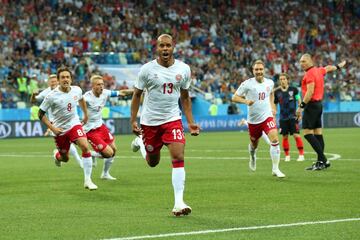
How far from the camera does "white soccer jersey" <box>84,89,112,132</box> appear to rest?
18531 mm

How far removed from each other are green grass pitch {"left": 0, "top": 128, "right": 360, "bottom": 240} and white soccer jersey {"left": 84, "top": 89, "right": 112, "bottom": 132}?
1.17 m

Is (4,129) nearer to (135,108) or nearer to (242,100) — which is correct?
(242,100)

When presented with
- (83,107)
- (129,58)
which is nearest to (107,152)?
(83,107)

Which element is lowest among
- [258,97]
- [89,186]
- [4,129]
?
[89,186]

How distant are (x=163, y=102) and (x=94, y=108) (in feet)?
22.0

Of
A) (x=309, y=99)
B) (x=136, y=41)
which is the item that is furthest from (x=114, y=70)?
(x=309, y=99)

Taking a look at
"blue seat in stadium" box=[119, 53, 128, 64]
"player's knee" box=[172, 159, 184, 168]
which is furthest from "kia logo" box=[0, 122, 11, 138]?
"player's knee" box=[172, 159, 184, 168]

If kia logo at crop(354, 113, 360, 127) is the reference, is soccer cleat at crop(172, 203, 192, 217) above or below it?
below

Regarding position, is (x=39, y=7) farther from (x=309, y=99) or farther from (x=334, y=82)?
(x=309, y=99)

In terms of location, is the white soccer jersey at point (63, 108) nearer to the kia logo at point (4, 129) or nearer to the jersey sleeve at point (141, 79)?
the jersey sleeve at point (141, 79)

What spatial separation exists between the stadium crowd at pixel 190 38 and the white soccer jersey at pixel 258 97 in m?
22.2

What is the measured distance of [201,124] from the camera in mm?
44375

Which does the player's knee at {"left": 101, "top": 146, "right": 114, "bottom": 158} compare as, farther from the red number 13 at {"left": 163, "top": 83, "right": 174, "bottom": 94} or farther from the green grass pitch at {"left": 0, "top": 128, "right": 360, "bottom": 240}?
the red number 13 at {"left": 163, "top": 83, "right": 174, "bottom": 94}

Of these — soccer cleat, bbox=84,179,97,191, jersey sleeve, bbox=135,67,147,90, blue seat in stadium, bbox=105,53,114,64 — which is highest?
blue seat in stadium, bbox=105,53,114,64
